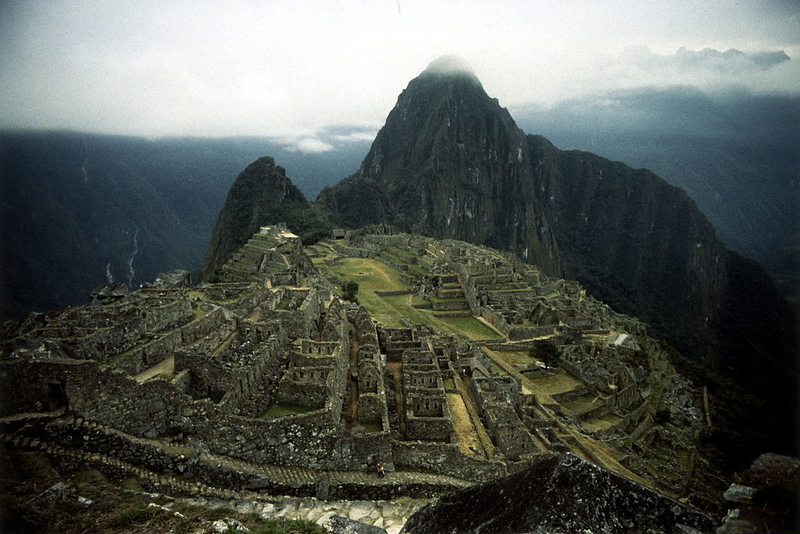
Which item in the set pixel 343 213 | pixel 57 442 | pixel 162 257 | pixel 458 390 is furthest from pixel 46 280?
pixel 343 213

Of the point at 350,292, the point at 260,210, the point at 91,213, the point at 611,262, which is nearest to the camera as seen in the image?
the point at 91,213

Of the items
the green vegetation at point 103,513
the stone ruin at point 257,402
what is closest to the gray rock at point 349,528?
the green vegetation at point 103,513

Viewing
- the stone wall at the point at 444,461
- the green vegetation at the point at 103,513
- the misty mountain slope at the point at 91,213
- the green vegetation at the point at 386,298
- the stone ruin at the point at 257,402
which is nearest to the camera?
the green vegetation at the point at 103,513

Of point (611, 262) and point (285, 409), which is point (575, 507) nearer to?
point (285, 409)

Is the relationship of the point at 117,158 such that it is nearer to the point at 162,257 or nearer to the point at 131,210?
the point at 131,210

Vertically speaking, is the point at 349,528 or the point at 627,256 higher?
the point at 349,528

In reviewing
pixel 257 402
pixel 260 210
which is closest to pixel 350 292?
pixel 257 402

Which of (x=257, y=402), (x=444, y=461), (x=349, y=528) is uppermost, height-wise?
(x=349, y=528)

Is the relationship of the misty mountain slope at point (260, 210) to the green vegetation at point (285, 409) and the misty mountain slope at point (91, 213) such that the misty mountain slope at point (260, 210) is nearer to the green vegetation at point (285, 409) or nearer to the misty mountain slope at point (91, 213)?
the misty mountain slope at point (91, 213)
